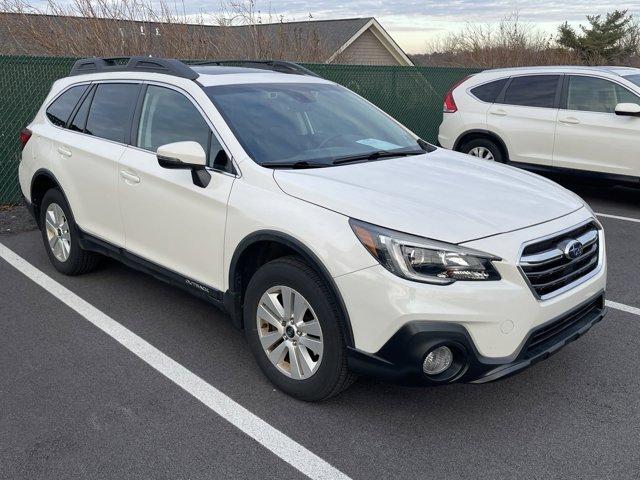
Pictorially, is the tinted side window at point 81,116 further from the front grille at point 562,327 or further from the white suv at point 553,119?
the white suv at point 553,119

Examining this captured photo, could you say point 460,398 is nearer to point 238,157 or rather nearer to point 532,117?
point 238,157

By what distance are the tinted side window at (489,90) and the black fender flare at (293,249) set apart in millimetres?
6619

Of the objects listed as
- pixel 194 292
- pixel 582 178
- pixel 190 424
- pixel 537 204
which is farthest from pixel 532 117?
pixel 190 424

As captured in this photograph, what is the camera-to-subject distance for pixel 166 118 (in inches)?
170

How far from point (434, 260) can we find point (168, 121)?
7.29ft

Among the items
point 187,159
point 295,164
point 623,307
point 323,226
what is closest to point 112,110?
point 187,159

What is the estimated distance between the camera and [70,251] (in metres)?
5.40

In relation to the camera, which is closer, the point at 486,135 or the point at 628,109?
the point at 628,109

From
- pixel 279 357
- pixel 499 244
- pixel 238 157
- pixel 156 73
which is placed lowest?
pixel 279 357

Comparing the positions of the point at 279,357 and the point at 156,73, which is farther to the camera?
the point at 156,73

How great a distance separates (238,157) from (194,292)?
95 cm

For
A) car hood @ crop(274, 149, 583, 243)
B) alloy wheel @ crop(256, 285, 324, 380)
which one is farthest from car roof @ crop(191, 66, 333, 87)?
alloy wheel @ crop(256, 285, 324, 380)

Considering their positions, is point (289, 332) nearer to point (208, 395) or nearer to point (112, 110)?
point (208, 395)

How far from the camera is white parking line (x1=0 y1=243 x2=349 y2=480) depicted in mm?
2994
